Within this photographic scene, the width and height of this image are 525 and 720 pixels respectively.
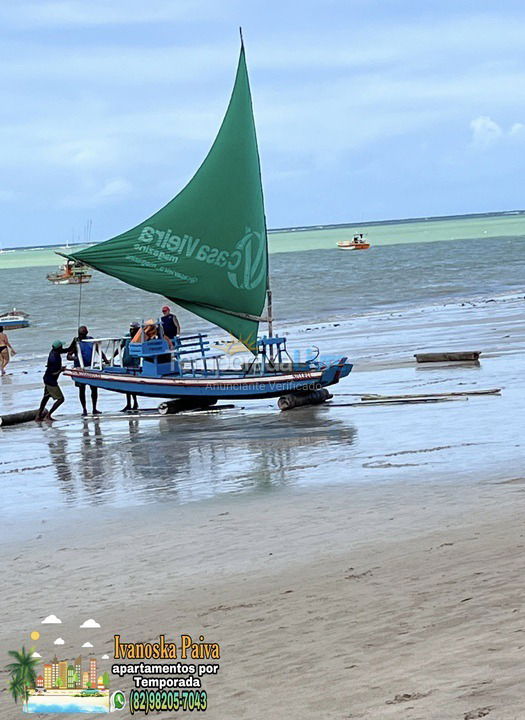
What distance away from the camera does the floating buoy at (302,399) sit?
20.6m

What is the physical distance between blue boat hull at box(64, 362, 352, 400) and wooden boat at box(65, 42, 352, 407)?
1.1 inches

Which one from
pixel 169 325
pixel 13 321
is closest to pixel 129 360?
pixel 169 325

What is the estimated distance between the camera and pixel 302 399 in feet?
68.1

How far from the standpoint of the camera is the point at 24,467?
54.2 ft

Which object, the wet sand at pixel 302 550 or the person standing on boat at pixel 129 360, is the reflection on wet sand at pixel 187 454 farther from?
the person standing on boat at pixel 129 360

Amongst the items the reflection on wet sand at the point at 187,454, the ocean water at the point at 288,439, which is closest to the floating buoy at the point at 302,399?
the ocean water at the point at 288,439

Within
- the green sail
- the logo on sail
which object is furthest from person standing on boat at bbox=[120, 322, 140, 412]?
the logo on sail

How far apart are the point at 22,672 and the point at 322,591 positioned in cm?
243

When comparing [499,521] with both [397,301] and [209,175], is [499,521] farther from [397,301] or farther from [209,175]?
[397,301]

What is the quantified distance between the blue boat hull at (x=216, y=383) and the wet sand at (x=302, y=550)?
3.37 feet

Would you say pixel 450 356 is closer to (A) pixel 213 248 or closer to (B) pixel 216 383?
(A) pixel 213 248

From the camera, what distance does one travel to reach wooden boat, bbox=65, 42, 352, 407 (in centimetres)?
2191

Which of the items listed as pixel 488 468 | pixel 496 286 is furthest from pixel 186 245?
pixel 496 286

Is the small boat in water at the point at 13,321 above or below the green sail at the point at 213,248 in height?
below
